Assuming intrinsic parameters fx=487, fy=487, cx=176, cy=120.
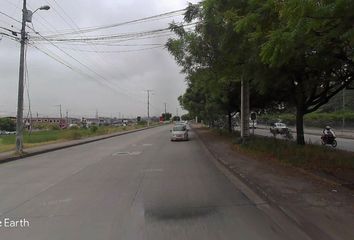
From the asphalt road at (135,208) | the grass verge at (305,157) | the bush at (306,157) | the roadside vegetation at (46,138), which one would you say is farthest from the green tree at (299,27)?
the roadside vegetation at (46,138)

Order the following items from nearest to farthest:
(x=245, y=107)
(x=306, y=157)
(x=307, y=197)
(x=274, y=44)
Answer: (x=274, y=44) → (x=307, y=197) → (x=306, y=157) → (x=245, y=107)

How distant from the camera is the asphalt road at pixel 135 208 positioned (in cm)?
772

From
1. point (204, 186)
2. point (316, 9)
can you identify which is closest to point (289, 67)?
point (204, 186)

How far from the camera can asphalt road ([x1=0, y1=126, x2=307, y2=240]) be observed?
7.72 meters

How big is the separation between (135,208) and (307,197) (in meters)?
3.68

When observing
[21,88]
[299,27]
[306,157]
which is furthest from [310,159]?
[21,88]

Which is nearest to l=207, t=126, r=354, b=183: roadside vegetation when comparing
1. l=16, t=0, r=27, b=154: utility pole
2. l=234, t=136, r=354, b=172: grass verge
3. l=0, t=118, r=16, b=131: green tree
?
l=234, t=136, r=354, b=172: grass verge

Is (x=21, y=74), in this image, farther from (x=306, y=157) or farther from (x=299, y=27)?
(x=299, y=27)

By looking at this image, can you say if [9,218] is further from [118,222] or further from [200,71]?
[200,71]

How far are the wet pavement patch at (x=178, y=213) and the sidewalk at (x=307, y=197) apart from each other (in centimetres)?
149

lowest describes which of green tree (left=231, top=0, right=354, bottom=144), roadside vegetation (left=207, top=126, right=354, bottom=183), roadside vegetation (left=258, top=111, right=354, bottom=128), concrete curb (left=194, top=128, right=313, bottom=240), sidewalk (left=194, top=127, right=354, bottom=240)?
concrete curb (left=194, top=128, right=313, bottom=240)

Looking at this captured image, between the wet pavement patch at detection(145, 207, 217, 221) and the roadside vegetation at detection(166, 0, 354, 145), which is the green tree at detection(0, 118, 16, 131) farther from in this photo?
the wet pavement patch at detection(145, 207, 217, 221)

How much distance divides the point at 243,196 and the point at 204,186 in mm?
1999

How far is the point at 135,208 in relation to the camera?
32.7 feet
